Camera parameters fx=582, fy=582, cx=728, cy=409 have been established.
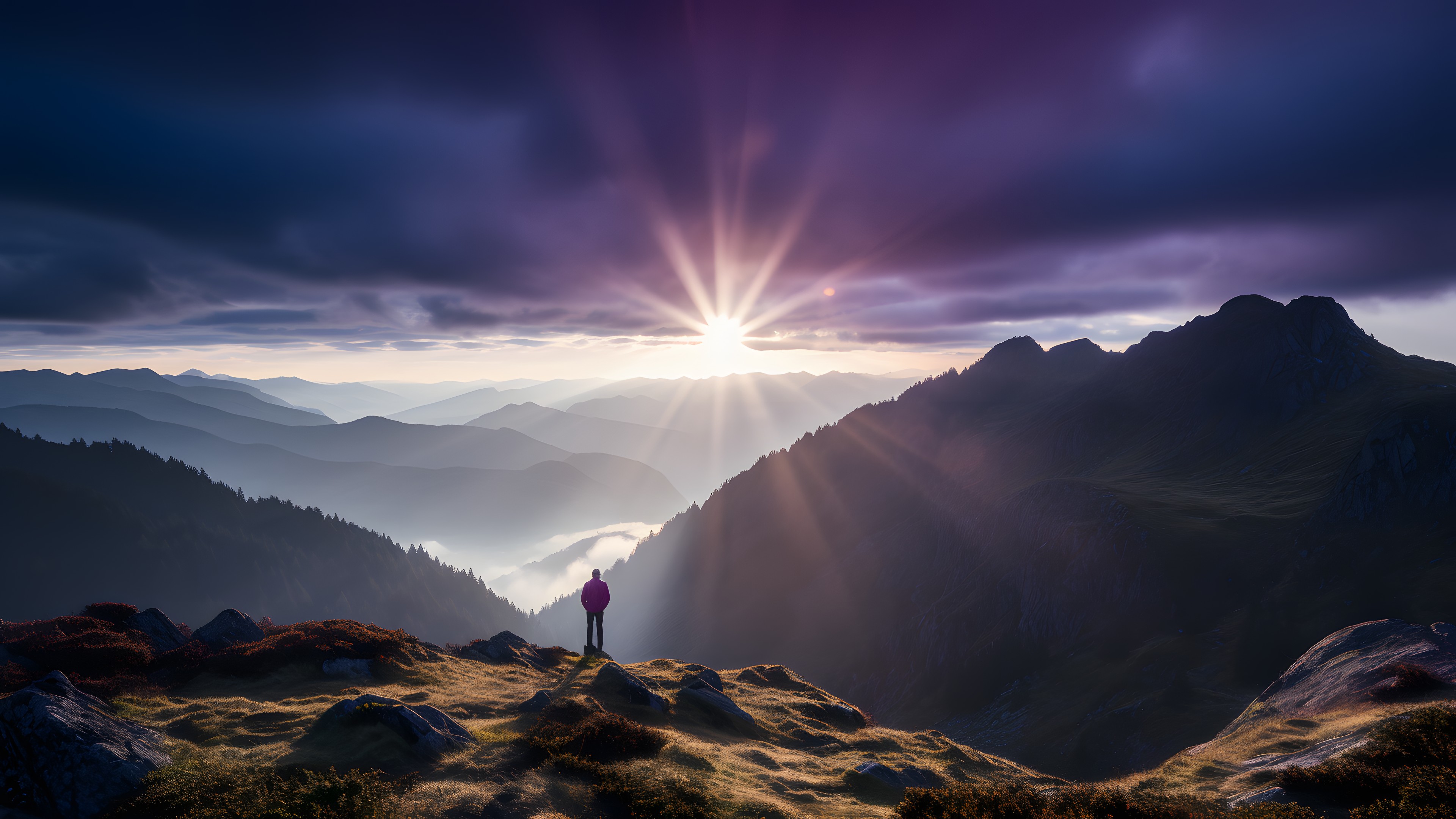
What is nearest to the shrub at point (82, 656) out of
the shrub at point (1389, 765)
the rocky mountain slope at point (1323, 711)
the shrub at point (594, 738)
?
the shrub at point (594, 738)

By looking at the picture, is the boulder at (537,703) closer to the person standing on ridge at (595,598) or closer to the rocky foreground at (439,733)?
the rocky foreground at (439,733)

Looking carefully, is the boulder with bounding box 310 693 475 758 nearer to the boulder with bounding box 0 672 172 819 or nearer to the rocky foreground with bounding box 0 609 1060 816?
the rocky foreground with bounding box 0 609 1060 816

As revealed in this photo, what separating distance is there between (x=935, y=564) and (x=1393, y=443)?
360 ft

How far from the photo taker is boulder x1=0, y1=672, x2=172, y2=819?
1344cm

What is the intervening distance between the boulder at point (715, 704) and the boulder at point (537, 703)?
21.3 feet

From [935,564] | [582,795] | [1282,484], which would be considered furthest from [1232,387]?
[582,795]

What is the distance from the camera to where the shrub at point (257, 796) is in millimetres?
13516

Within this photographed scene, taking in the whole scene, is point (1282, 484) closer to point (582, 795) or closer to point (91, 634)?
point (582, 795)

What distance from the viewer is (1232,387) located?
16312 centimetres

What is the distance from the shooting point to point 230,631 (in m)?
32.2

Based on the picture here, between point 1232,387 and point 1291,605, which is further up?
point 1232,387

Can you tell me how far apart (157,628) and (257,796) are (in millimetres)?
27000

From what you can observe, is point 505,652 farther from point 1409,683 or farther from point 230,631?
point 1409,683

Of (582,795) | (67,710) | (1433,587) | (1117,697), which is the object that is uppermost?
(67,710)
